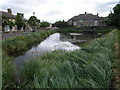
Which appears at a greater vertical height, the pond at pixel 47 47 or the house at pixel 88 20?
the house at pixel 88 20

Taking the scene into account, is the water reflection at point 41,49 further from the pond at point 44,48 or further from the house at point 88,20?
the house at point 88,20

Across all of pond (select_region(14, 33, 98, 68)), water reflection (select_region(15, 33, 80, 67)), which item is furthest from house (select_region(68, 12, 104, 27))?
water reflection (select_region(15, 33, 80, 67))

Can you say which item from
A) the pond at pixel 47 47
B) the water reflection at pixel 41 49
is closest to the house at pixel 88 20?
the pond at pixel 47 47

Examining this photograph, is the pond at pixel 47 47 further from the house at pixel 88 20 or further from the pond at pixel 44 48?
the house at pixel 88 20

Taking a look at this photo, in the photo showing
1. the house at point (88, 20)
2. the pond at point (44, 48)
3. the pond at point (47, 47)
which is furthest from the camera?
the house at point (88, 20)

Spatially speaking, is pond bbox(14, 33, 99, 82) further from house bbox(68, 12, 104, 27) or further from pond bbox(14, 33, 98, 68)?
house bbox(68, 12, 104, 27)

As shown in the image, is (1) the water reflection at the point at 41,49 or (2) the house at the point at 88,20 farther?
(2) the house at the point at 88,20

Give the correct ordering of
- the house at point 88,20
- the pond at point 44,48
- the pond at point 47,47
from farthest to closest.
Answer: the house at point 88,20 → the pond at point 47,47 → the pond at point 44,48

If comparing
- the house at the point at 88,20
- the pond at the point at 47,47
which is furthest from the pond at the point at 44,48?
the house at the point at 88,20

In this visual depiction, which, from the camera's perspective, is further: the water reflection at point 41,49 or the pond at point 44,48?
the water reflection at point 41,49

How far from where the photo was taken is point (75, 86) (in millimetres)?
3662

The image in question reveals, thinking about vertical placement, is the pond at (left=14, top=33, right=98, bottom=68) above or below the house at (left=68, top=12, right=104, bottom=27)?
below

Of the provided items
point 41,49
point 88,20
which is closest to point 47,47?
point 41,49

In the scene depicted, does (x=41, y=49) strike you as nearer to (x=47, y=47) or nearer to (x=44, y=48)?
(x=44, y=48)
